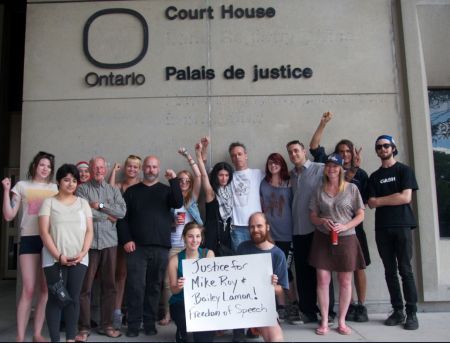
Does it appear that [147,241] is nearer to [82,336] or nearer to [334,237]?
[82,336]

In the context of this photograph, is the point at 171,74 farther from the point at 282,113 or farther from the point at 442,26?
the point at 442,26

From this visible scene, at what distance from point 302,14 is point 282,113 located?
1552mm

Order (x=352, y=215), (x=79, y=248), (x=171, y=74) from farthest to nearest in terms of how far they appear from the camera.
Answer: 1. (x=171, y=74)
2. (x=352, y=215)
3. (x=79, y=248)

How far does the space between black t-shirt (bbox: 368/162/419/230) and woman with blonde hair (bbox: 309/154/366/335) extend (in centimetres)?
45

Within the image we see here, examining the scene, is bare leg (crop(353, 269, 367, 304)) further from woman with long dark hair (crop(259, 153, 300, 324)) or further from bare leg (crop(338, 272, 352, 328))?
woman with long dark hair (crop(259, 153, 300, 324))

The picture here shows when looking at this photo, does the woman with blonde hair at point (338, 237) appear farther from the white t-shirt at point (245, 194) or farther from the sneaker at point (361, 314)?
the white t-shirt at point (245, 194)

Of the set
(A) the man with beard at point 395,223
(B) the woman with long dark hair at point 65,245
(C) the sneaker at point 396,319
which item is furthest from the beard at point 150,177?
(C) the sneaker at point 396,319

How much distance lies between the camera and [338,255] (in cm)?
439

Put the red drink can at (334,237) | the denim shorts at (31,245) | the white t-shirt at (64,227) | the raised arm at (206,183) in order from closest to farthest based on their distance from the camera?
the white t-shirt at (64,227)
the denim shorts at (31,245)
the red drink can at (334,237)
the raised arm at (206,183)

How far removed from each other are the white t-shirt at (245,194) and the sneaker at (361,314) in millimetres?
1699

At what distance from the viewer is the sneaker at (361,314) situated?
4879 millimetres

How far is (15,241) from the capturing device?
29.1ft

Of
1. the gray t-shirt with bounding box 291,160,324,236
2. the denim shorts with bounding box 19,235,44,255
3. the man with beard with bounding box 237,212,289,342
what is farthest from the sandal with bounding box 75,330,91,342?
the gray t-shirt with bounding box 291,160,324,236

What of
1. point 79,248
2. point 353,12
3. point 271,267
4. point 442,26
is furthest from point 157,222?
point 442,26
